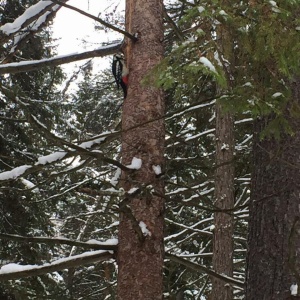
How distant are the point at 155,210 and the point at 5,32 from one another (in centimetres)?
200

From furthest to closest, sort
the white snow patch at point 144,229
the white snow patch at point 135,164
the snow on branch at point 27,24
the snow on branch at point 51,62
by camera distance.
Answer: the snow on branch at point 27,24, the snow on branch at point 51,62, the white snow patch at point 135,164, the white snow patch at point 144,229

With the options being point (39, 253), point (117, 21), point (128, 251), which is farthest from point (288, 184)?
point (39, 253)

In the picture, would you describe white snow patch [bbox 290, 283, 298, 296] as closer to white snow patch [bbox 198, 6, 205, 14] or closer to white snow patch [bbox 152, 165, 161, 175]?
white snow patch [bbox 152, 165, 161, 175]

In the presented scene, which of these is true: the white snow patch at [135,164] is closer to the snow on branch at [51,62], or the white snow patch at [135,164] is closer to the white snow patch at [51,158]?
the white snow patch at [51,158]

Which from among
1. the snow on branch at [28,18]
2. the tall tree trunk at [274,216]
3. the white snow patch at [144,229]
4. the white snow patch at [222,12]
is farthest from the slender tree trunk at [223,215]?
the white snow patch at [222,12]

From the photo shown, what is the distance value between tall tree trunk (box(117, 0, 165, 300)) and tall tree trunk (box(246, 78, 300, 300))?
2.25ft

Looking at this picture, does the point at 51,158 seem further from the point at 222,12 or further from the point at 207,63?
the point at 222,12

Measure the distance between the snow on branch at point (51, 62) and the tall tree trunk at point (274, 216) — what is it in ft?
A: 4.83

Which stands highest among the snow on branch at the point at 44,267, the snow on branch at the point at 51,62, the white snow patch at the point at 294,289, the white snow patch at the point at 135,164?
the snow on branch at the point at 51,62

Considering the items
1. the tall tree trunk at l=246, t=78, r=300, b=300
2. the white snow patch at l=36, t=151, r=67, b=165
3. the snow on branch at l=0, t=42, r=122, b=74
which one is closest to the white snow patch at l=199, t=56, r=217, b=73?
the tall tree trunk at l=246, t=78, r=300, b=300

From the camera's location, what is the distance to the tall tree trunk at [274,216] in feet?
11.6

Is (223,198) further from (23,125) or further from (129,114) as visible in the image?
(23,125)

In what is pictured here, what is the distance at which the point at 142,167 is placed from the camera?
385 cm

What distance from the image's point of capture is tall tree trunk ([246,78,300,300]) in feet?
11.6
